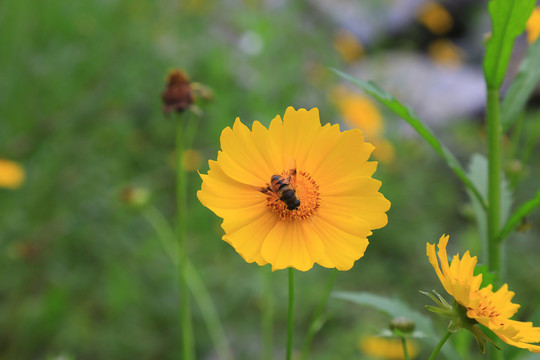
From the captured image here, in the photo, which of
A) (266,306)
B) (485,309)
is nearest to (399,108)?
(485,309)

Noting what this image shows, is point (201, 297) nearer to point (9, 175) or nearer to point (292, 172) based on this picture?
point (292, 172)

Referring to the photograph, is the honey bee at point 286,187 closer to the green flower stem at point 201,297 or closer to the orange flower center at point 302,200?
the orange flower center at point 302,200

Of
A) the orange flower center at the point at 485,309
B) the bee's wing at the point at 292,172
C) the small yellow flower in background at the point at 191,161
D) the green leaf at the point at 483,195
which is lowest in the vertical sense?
the orange flower center at the point at 485,309

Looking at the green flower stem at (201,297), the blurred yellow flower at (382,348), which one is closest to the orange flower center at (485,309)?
the green flower stem at (201,297)

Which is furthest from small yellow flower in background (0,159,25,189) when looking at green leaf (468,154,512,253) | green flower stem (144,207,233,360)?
green leaf (468,154,512,253)

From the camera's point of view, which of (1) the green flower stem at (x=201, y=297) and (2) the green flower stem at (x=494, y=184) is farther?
(1) the green flower stem at (x=201, y=297)

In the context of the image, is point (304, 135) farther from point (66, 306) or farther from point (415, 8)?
point (415, 8)

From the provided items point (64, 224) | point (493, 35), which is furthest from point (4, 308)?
point (493, 35)
